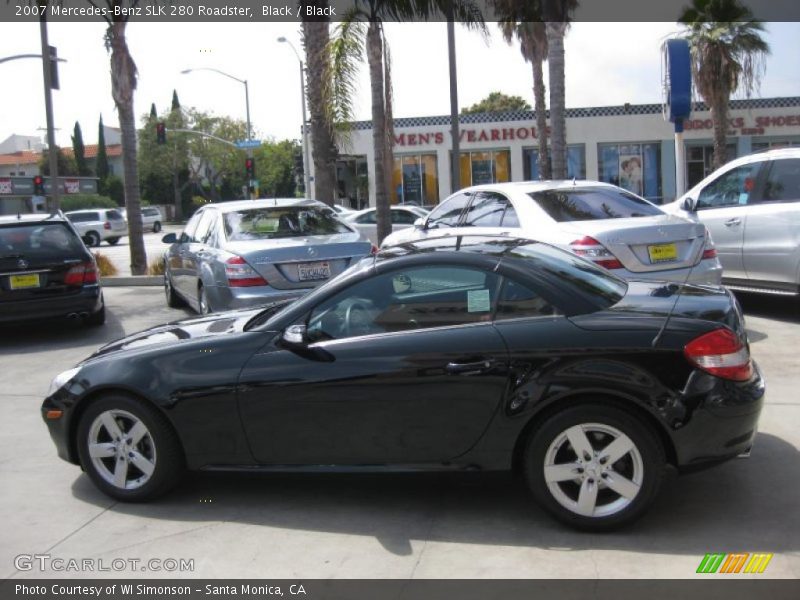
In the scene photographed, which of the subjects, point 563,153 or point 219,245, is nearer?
point 219,245

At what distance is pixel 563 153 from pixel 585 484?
581 inches

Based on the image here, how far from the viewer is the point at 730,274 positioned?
9938 millimetres

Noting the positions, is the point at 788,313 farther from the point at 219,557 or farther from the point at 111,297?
the point at 111,297

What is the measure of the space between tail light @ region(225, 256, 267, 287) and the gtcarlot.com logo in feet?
17.4

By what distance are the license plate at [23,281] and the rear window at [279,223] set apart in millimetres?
2457

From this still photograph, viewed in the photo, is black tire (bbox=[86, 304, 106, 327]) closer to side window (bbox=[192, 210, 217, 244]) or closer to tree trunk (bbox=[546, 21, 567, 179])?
side window (bbox=[192, 210, 217, 244])

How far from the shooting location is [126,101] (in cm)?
1773

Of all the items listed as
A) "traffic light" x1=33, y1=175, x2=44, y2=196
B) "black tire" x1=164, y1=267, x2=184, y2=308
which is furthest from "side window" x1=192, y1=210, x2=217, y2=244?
"traffic light" x1=33, y1=175, x2=44, y2=196

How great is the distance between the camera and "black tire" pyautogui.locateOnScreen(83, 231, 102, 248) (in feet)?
130

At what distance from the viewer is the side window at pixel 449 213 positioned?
10.0 m

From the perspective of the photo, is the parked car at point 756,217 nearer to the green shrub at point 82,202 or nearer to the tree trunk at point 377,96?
the tree trunk at point 377,96

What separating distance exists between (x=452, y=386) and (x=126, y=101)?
50.1ft

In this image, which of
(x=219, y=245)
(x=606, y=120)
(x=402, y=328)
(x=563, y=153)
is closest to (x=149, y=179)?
(x=606, y=120)

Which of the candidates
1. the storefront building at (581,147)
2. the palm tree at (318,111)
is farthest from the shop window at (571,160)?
the palm tree at (318,111)
